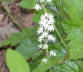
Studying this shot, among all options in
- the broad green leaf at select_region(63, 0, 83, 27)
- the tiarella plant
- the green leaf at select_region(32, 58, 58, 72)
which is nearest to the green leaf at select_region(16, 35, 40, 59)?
the tiarella plant

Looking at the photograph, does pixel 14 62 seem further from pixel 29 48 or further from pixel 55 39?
pixel 29 48

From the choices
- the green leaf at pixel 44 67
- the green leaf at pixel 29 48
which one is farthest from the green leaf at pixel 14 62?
the green leaf at pixel 29 48

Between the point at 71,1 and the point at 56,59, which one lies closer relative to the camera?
the point at 71,1

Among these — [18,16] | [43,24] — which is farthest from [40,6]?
[18,16]

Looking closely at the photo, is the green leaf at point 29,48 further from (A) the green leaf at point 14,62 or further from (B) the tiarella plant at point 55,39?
(A) the green leaf at point 14,62

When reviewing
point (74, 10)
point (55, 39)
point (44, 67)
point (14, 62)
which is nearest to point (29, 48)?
point (55, 39)

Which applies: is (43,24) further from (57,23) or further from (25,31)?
(25,31)

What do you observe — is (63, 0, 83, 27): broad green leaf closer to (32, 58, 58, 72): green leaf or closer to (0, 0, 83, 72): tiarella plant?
(0, 0, 83, 72): tiarella plant

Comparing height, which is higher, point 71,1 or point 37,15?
point 71,1
